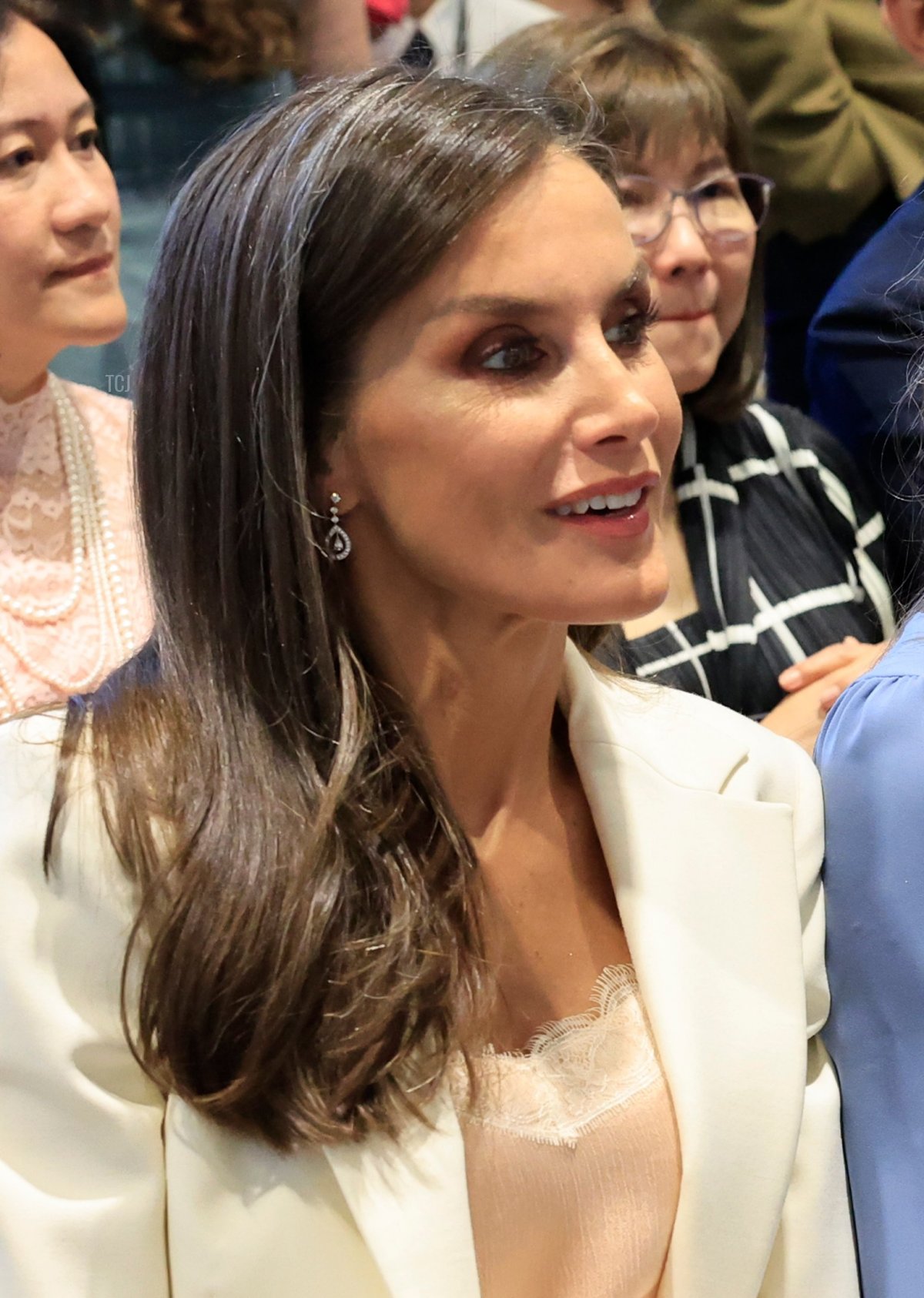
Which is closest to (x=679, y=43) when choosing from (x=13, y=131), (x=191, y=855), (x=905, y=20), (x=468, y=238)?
(x=905, y=20)

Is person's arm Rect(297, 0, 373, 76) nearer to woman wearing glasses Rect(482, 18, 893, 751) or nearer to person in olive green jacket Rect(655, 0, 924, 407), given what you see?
woman wearing glasses Rect(482, 18, 893, 751)

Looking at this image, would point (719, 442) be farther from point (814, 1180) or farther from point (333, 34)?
point (814, 1180)

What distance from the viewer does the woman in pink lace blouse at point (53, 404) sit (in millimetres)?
1195

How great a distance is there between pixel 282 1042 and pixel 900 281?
3.18ft

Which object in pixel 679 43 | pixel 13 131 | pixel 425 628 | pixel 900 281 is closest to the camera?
pixel 425 628

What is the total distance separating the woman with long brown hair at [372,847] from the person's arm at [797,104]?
0.85 m

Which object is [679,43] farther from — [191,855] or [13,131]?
[191,855]

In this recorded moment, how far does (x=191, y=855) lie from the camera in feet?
2.89

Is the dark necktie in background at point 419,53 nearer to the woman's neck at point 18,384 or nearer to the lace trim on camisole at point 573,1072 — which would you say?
the woman's neck at point 18,384

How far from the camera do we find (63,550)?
1.27 metres

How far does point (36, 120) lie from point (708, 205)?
0.70 m

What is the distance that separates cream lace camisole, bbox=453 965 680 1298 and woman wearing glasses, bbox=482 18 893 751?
0.54 m

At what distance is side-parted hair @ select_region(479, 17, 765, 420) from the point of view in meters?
1.54

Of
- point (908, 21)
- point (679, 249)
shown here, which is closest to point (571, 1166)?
point (679, 249)
